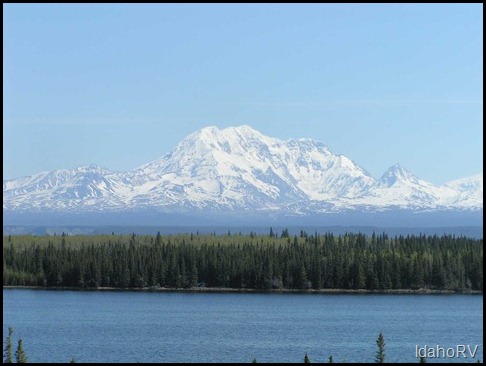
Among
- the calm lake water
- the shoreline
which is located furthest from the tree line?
the calm lake water

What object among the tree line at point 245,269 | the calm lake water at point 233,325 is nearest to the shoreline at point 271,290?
the tree line at point 245,269

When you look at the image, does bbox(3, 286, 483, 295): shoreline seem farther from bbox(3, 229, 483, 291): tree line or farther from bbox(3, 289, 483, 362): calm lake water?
bbox(3, 289, 483, 362): calm lake water

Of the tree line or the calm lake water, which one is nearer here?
the calm lake water

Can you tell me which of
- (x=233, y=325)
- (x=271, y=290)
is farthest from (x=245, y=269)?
(x=233, y=325)

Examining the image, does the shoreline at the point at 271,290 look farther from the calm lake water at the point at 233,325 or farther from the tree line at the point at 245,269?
the calm lake water at the point at 233,325

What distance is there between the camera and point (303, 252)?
168375mm

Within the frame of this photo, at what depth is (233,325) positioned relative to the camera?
10050 cm

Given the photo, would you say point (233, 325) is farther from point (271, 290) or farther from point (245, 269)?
point (245, 269)

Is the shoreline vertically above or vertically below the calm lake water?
above

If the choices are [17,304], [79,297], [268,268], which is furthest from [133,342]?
[268,268]

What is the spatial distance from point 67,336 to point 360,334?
70.0ft

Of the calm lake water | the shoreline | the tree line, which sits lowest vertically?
the calm lake water

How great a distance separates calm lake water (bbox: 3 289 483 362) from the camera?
256 ft

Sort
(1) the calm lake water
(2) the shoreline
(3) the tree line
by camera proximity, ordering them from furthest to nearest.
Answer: (3) the tree line < (2) the shoreline < (1) the calm lake water
